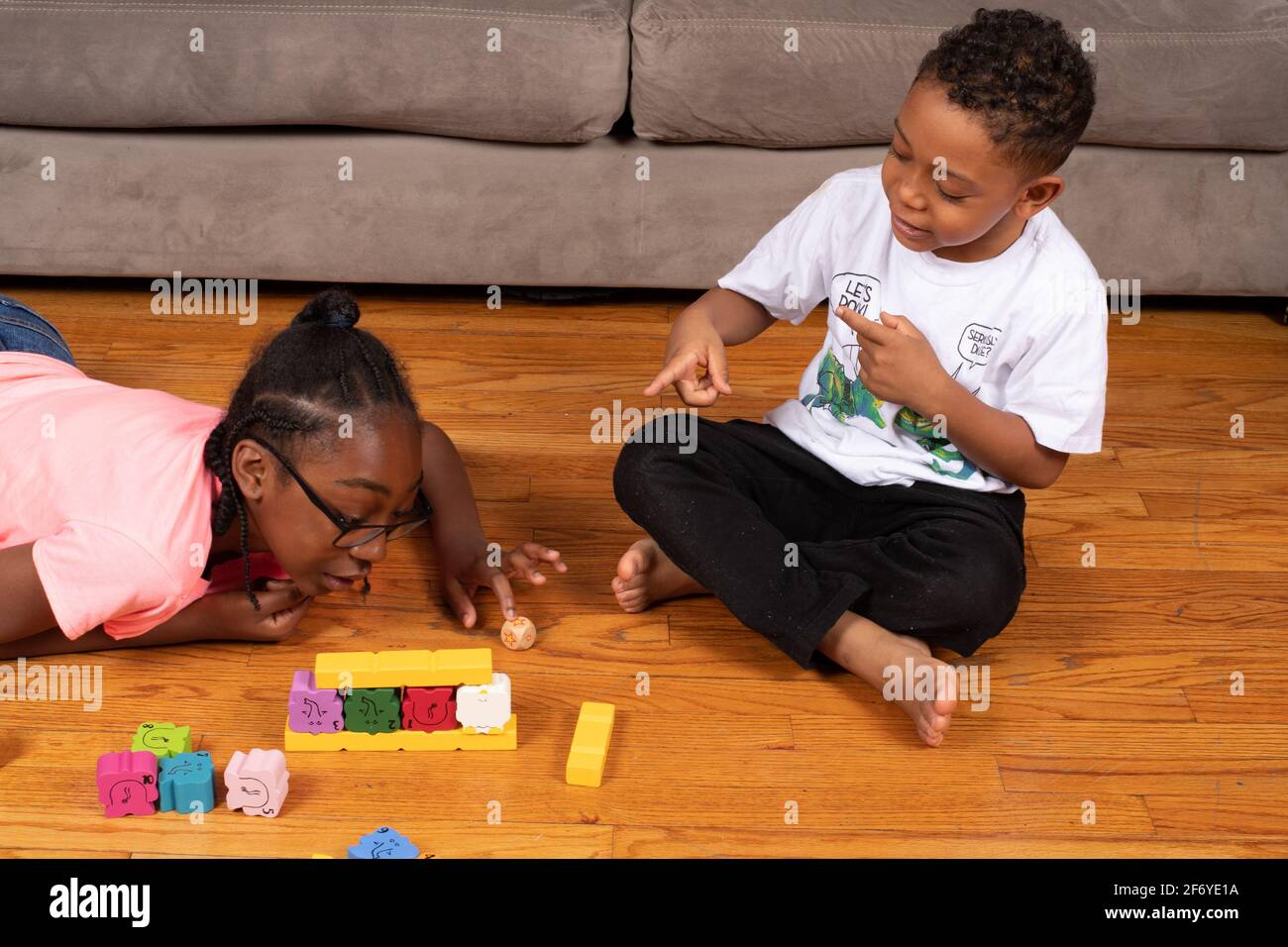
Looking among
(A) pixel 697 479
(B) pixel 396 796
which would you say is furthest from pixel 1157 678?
(B) pixel 396 796

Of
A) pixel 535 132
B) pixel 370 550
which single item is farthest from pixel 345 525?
pixel 535 132

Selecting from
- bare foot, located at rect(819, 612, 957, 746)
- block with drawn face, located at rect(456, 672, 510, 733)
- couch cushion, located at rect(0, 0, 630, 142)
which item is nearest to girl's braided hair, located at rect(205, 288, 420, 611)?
block with drawn face, located at rect(456, 672, 510, 733)

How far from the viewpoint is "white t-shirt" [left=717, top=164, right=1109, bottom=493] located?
1.30m

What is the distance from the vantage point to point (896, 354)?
1262 mm

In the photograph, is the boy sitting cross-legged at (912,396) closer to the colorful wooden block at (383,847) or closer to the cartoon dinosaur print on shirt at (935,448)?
the cartoon dinosaur print on shirt at (935,448)

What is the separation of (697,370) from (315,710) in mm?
473

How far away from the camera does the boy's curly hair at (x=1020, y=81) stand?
1.18m

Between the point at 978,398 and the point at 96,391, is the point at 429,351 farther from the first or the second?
the point at 978,398

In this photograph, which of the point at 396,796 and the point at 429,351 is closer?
the point at 396,796

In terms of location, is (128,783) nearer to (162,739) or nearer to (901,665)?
(162,739)

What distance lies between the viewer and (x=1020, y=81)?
1177mm

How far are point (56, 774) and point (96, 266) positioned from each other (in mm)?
888
